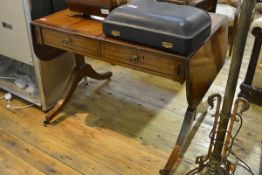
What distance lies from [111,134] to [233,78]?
38.3 inches

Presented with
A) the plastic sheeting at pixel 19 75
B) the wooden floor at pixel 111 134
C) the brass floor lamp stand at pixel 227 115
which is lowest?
the wooden floor at pixel 111 134

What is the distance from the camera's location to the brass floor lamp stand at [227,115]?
1063mm

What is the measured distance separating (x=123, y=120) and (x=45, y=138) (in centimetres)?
54

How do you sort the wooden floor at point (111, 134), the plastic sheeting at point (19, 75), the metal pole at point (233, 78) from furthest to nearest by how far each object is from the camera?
the plastic sheeting at point (19, 75), the wooden floor at point (111, 134), the metal pole at point (233, 78)

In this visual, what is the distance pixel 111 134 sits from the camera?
74.5 inches

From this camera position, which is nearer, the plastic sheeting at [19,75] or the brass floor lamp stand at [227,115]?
the brass floor lamp stand at [227,115]

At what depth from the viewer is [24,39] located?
71.6 inches

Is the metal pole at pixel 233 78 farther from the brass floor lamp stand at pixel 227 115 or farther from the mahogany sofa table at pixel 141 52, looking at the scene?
the mahogany sofa table at pixel 141 52

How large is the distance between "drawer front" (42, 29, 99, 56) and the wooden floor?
24.2 inches

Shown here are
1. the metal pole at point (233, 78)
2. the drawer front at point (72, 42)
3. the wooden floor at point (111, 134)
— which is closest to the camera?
the metal pole at point (233, 78)

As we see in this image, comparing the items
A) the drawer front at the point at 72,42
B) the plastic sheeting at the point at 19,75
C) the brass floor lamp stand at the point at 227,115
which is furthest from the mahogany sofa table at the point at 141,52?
the plastic sheeting at the point at 19,75

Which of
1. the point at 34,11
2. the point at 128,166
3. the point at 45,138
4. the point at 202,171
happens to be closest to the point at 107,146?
the point at 128,166

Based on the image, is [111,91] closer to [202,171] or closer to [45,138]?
[45,138]

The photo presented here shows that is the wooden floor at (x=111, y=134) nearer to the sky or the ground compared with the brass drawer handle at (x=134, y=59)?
nearer to the ground
